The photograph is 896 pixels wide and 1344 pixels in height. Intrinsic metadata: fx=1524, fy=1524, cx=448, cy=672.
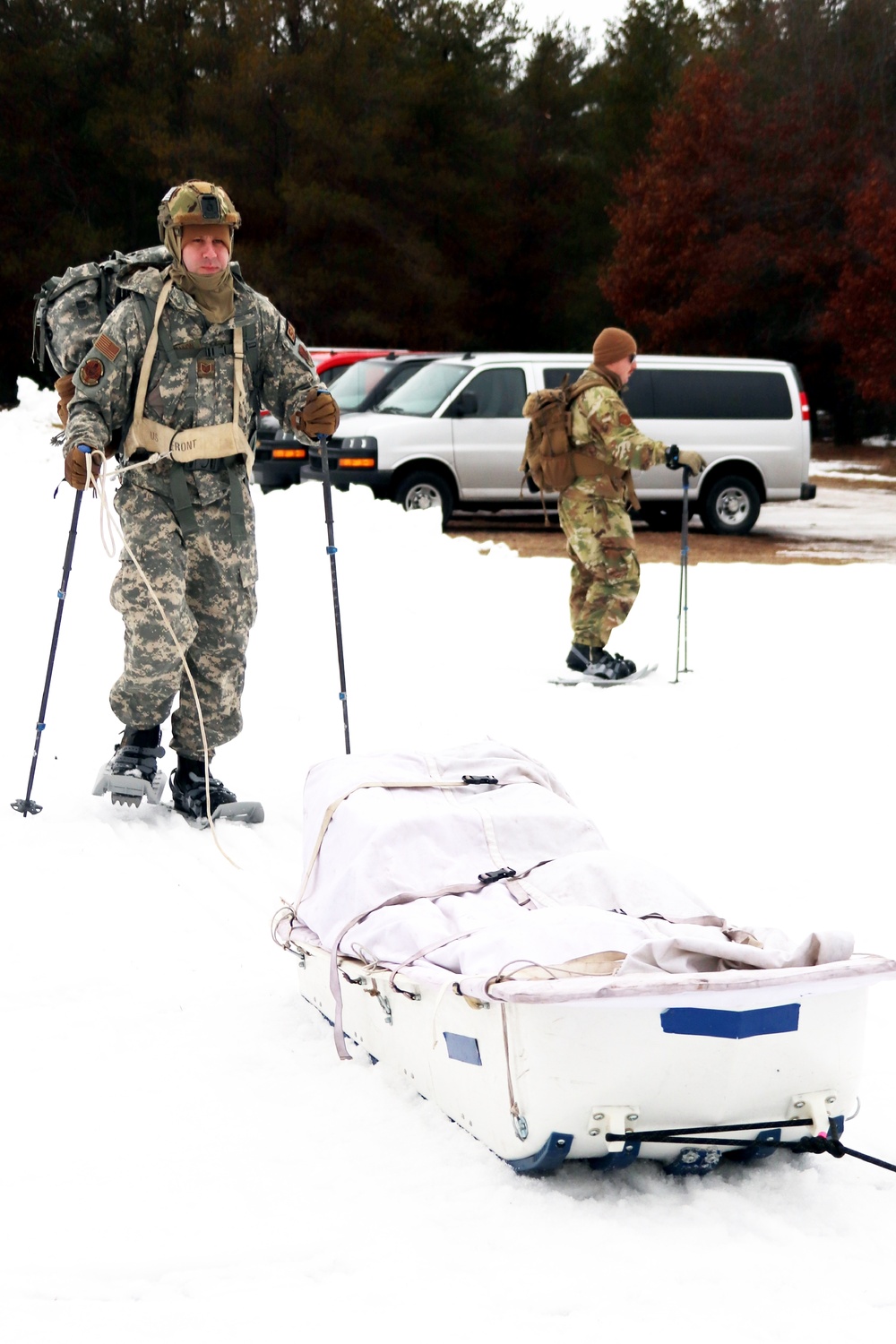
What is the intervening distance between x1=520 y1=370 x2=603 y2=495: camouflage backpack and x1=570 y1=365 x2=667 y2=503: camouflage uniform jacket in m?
0.04

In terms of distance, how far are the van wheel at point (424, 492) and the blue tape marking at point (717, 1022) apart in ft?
41.1

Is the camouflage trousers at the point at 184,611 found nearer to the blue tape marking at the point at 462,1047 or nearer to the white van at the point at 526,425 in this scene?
the blue tape marking at the point at 462,1047

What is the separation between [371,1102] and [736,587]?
8.57 m

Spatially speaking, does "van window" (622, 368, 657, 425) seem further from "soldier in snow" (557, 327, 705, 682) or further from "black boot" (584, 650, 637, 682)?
"black boot" (584, 650, 637, 682)

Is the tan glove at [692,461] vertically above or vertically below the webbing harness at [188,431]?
below

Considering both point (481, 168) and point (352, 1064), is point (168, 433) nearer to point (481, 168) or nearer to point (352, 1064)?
point (352, 1064)

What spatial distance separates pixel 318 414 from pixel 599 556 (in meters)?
3.20

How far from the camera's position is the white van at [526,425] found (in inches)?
594

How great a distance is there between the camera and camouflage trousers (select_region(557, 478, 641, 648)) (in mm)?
8617

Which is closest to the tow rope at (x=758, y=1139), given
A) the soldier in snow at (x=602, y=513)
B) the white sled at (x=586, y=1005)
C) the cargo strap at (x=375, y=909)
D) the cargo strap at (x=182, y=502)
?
the white sled at (x=586, y=1005)

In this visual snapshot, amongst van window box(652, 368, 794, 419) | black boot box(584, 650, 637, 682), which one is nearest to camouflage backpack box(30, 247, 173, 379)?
black boot box(584, 650, 637, 682)

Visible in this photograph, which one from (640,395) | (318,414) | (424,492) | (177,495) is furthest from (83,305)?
(640,395)

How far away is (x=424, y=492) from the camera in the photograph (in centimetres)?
1534

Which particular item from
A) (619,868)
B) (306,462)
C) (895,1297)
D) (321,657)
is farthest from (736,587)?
(895,1297)
